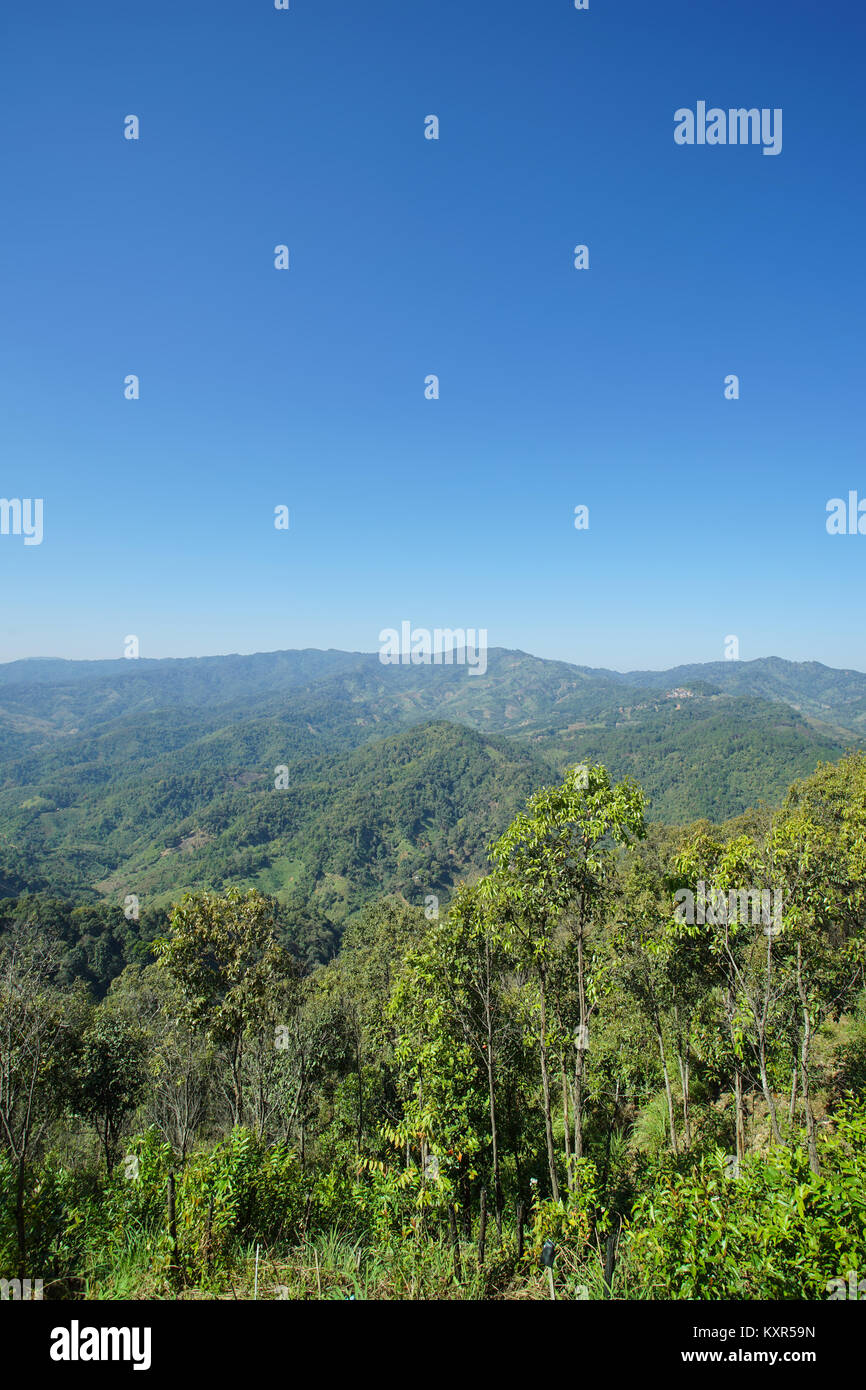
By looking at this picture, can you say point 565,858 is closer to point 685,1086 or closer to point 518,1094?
point 518,1094

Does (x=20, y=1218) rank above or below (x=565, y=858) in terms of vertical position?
below

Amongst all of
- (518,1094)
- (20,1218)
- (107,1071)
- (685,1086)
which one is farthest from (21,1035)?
(685,1086)

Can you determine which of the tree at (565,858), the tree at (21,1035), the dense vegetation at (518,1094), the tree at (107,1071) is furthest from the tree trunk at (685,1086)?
the tree at (107,1071)

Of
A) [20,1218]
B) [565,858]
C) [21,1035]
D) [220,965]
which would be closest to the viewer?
[20,1218]

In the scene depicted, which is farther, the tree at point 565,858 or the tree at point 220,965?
the tree at point 220,965

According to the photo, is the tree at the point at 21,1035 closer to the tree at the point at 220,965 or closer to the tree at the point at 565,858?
the tree at the point at 220,965

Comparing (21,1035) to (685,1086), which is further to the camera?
(685,1086)

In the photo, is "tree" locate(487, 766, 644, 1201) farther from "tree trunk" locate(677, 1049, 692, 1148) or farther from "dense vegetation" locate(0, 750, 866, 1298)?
"tree trunk" locate(677, 1049, 692, 1148)
